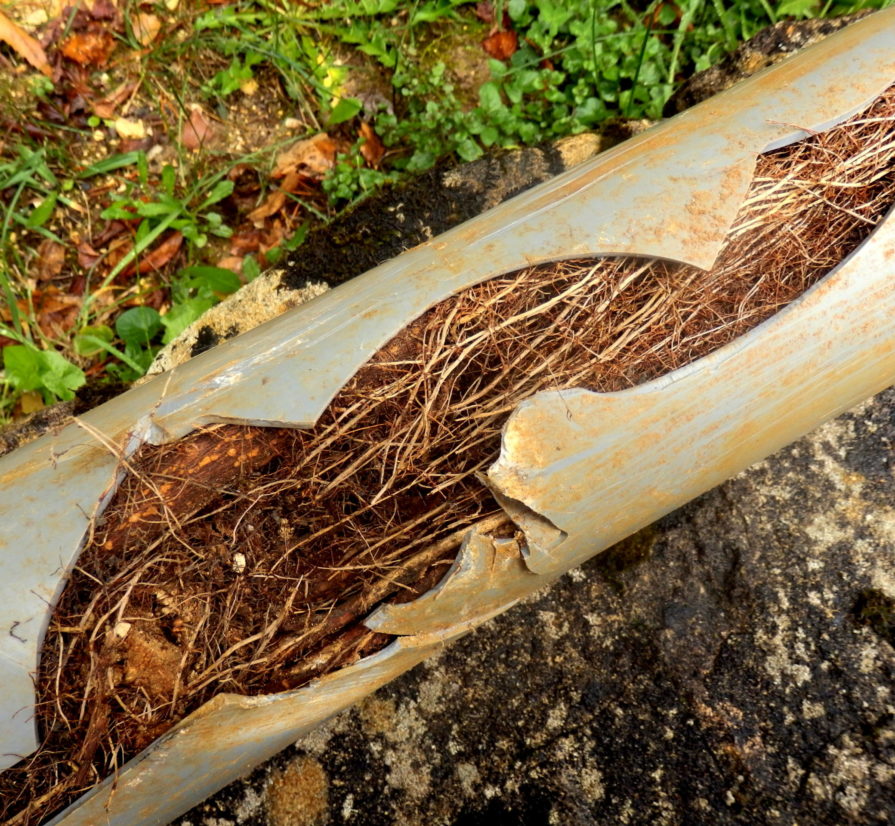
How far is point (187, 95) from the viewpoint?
8.34 feet

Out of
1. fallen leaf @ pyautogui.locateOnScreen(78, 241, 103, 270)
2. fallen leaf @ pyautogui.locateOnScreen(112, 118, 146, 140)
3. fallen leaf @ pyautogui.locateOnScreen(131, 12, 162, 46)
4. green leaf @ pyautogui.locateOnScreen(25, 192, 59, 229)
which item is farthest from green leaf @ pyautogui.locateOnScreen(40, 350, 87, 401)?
fallen leaf @ pyautogui.locateOnScreen(131, 12, 162, 46)

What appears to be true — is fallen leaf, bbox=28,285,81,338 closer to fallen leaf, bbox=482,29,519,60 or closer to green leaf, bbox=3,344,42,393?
green leaf, bbox=3,344,42,393

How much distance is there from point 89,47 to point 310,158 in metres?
0.83

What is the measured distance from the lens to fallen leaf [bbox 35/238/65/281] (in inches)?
96.9

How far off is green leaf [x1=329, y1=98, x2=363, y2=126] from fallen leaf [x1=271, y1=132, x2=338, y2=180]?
88mm

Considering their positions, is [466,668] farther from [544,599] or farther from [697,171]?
[697,171]

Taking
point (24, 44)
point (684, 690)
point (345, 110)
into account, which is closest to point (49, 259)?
point (24, 44)

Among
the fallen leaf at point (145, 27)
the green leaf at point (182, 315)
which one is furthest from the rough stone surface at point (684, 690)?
the fallen leaf at point (145, 27)

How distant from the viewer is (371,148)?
2436 mm

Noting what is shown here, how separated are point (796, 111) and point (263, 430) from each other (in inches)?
44.2

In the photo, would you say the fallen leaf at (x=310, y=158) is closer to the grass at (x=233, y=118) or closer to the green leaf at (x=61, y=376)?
the grass at (x=233, y=118)

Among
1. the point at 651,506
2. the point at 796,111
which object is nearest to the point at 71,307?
the point at 651,506

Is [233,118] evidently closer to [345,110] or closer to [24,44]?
[345,110]

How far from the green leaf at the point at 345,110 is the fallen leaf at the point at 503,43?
455 millimetres
